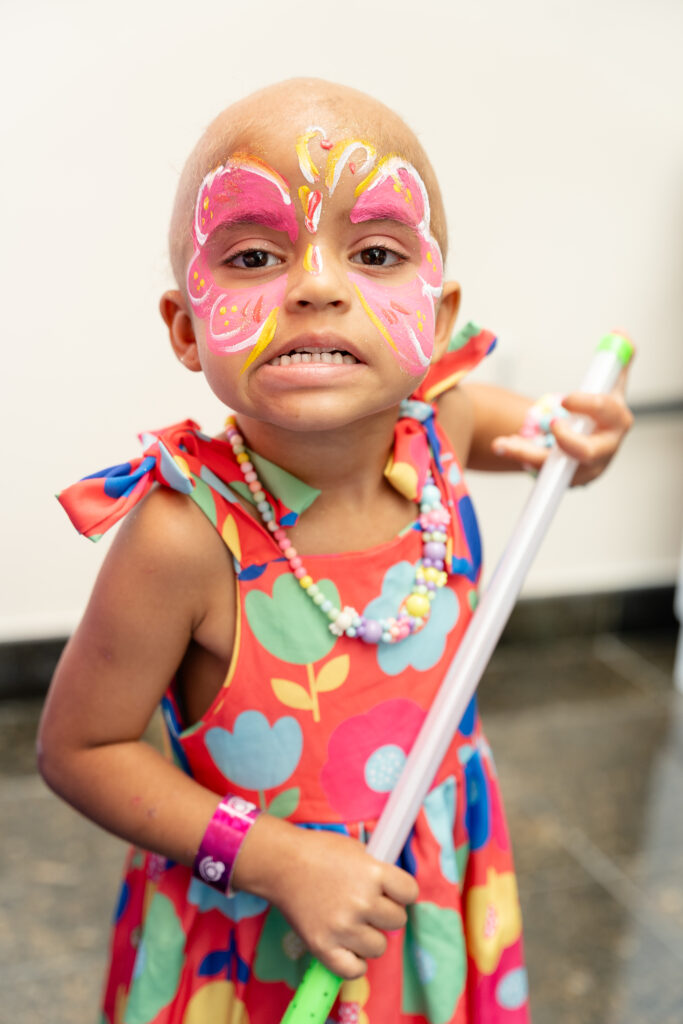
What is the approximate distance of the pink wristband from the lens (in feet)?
1.79

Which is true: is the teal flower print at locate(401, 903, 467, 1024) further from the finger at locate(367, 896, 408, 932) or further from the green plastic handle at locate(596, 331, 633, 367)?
the green plastic handle at locate(596, 331, 633, 367)

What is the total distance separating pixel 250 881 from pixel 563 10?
0.96 meters

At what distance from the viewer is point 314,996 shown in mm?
542

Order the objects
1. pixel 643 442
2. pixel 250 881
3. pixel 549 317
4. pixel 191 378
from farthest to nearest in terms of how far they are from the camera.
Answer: pixel 643 442 → pixel 549 317 → pixel 191 378 → pixel 250 881

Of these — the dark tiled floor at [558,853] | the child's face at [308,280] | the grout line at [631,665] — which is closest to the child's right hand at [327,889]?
the child's face at [308,280]

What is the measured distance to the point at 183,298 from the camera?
0.55 m

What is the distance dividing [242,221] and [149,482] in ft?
0.45

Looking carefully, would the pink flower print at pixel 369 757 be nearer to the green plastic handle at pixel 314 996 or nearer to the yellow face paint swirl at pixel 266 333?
the green plastic handle at pixel 314 996

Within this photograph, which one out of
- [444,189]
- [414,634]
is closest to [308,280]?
[414,634]

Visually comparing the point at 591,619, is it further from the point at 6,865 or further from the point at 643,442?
the point at 6,865

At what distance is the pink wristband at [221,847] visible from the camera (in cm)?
55

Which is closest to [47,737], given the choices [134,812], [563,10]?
[134,812]

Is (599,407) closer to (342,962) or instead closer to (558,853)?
(342,962)

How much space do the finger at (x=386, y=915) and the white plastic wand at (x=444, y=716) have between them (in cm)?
2
